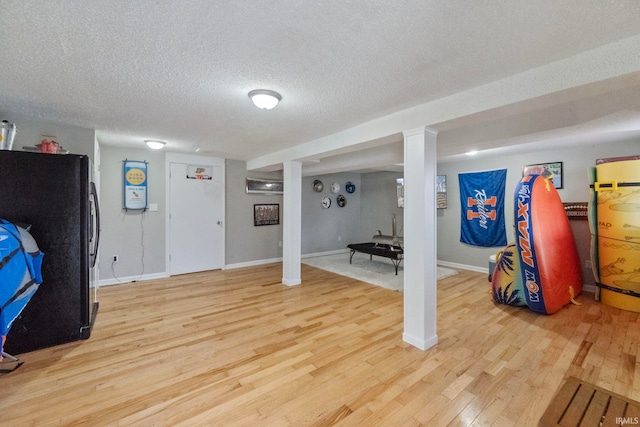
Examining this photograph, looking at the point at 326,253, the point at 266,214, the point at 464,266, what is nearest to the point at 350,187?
the point at 326,253

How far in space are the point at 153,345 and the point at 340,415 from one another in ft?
6.25

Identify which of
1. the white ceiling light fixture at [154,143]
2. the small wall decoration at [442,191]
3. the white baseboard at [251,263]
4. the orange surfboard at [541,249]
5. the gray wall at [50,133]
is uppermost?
the white ceiling light fixture at [154,143]

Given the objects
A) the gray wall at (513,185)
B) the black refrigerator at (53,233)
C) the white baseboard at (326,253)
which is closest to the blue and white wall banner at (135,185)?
the black refrigerator at (53,233)

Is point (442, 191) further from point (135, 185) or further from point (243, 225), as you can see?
point (135, 185)

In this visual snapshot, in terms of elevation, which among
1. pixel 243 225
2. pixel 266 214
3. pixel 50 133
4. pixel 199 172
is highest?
pixel 50 133

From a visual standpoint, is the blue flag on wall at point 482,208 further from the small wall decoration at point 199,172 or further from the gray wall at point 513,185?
the small wall decoration at point 199,172

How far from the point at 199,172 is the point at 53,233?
2.91m

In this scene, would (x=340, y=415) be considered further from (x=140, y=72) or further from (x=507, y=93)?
(x=140, y=72)

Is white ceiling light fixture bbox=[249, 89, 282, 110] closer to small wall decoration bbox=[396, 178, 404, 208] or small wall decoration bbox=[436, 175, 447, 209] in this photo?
small wall decoration bbox=[436, 175, 447, 209]

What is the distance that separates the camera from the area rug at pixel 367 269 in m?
4.58

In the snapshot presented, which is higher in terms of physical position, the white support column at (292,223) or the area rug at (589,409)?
the white support column at (292,223)

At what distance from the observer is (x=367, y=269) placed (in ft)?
17.9

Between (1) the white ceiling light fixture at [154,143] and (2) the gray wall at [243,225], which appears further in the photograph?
(2) the gray wall at [243,225]

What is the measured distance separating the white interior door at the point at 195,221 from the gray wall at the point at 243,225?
0.17m
